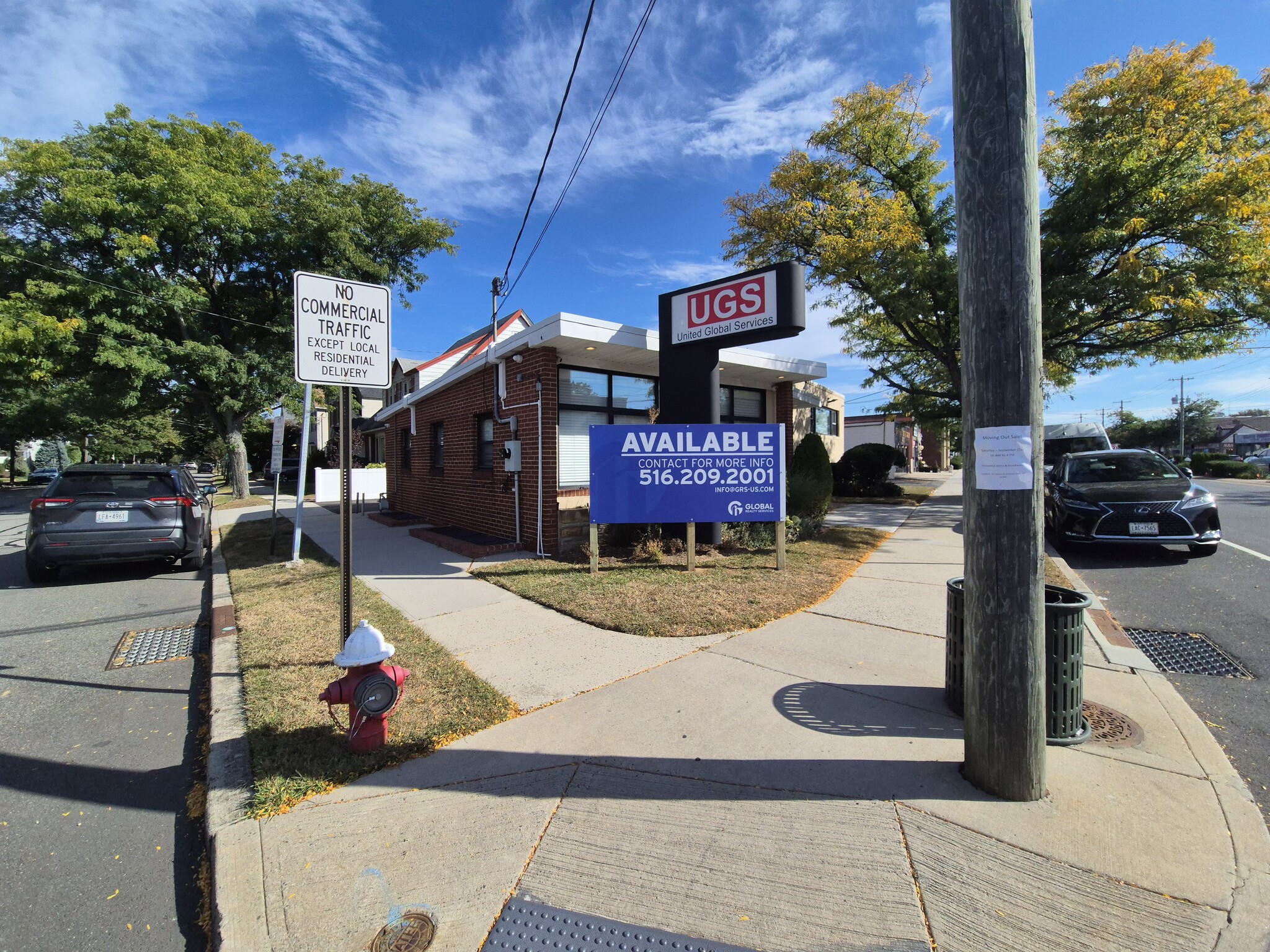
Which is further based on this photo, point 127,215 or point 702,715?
point 127,215

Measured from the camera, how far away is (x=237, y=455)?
900 inches

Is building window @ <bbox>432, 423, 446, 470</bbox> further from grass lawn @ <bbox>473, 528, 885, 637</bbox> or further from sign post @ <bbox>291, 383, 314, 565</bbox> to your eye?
grass lawn @ <bbox>473, 528, 885, 637</bbox>

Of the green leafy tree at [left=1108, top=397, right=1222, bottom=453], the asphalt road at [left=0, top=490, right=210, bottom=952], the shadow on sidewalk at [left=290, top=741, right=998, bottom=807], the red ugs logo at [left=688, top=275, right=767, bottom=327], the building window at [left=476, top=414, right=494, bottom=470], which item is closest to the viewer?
the asphalt road at [left=0, top=490, right=210, bottom=952]

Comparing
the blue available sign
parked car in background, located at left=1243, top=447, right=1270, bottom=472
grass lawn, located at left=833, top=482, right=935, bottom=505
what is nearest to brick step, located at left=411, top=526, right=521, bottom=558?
the blue available sign

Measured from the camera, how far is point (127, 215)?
18594mm

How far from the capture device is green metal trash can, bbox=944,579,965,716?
3521 mm

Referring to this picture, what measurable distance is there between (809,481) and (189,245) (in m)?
22.6

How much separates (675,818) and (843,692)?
1.74 meters

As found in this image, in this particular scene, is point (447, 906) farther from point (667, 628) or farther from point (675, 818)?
point (667, 628)

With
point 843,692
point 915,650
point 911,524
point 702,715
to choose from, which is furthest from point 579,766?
point 911,524

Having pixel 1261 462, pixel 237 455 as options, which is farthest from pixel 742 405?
pixel 1261 462

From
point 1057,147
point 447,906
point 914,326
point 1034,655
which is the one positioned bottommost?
point 447,906

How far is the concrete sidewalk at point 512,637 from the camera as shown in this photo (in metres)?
4.07

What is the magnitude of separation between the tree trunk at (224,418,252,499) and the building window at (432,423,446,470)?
14491mm
